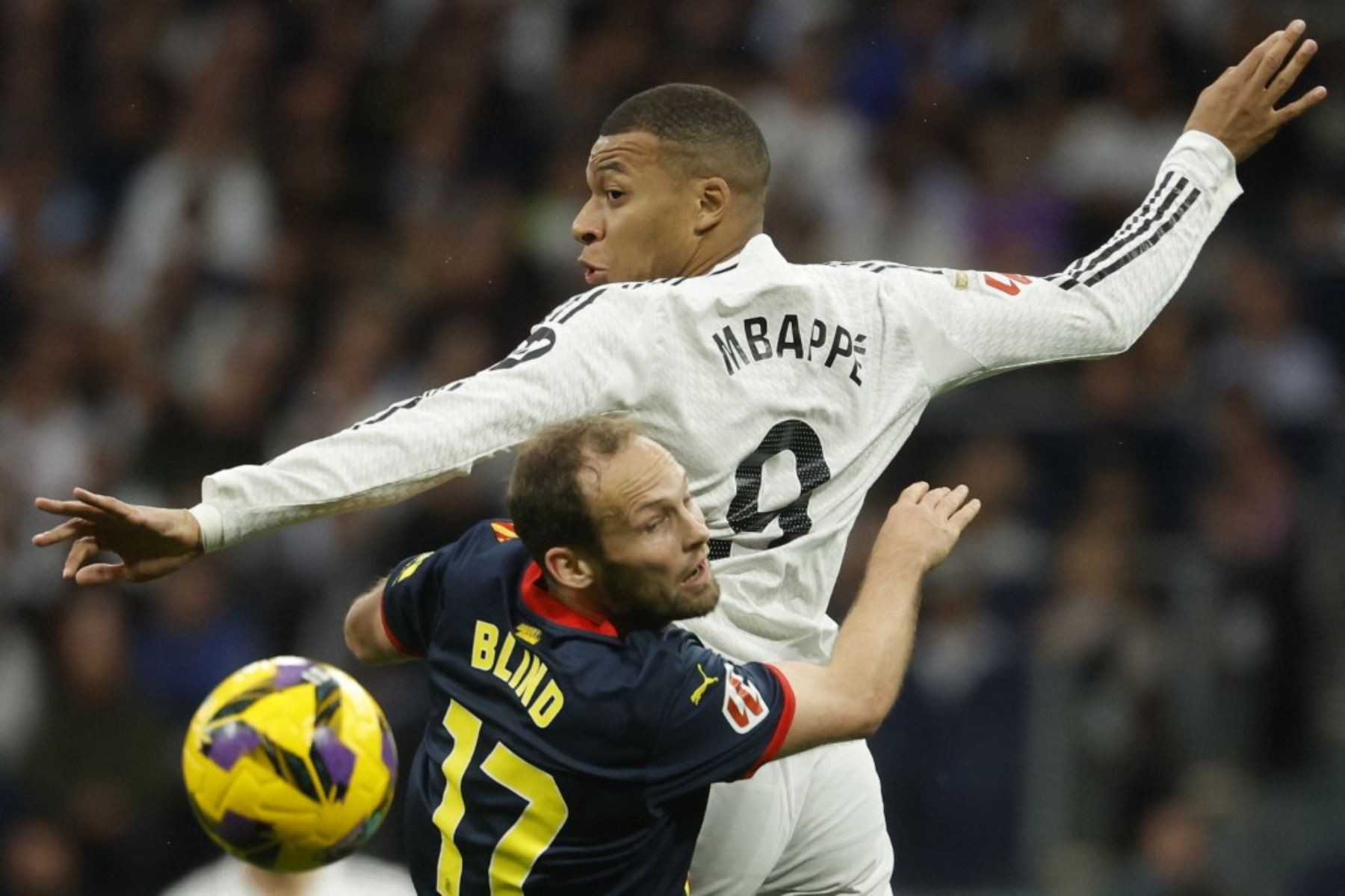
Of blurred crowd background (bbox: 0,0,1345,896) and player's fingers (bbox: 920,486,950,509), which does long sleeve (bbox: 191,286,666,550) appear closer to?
player's fingers (bbox: 920,486,950,509)

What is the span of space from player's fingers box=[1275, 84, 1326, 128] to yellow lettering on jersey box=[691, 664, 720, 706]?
175 cm

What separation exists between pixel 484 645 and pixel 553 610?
141 millimetres

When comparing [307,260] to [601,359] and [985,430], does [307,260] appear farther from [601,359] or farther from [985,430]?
[601,359]

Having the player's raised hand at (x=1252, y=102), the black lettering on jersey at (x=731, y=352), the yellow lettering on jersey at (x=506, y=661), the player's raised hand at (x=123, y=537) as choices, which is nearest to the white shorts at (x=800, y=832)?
the yellow lettering on jersey at (x=506, y=661)

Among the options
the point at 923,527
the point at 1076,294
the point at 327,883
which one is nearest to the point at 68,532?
the point at 923,527

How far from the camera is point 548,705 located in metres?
3.70

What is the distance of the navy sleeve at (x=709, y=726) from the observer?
3695mm

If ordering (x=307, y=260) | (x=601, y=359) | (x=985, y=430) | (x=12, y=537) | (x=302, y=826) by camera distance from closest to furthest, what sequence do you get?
(x=601, y=359)
(x=302, y=826)
(x=985, y=430)
(x=12, y=537)
(x=307, y=260)

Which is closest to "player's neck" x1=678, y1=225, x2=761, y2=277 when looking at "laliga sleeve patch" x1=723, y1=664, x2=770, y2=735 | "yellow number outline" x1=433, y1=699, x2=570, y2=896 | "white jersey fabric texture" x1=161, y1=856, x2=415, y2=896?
"laliga sleeve patch" x1=723, y1=664, x2=770, y2=735

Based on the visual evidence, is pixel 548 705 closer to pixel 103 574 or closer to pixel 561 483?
pixel 561 483

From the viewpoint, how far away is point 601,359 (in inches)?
152

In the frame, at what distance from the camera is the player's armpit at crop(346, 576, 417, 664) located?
4.09 metres

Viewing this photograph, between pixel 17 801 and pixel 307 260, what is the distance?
9.89ft

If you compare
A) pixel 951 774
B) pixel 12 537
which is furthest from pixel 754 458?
pixel 12 537
